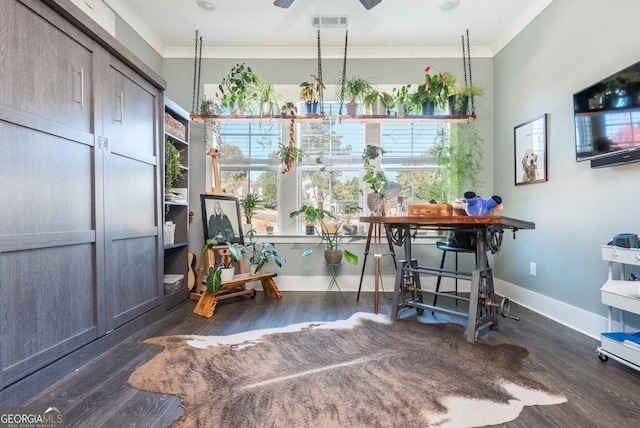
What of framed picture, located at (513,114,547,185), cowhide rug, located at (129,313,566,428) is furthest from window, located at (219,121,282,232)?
framed picture, located at (513,114,547,185)

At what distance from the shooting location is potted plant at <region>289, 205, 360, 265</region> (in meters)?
3.40

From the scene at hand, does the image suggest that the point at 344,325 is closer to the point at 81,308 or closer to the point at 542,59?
the point at 81,308

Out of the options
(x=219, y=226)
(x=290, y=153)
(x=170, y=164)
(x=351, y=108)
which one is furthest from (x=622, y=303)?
(x=170, y=164)

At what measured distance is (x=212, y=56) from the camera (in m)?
3.79

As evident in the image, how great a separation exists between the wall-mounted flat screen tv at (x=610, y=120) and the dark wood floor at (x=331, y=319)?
4.10 ft

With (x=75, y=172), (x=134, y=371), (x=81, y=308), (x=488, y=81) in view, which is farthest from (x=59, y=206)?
(x=488, y=81)

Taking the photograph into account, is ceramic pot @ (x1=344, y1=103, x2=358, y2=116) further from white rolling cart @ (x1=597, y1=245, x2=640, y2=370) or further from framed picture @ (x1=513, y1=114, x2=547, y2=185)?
white rolling cart @ (x1=597, y1=245, x2=640, y2=370)

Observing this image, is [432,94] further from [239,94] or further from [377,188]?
[239,94]

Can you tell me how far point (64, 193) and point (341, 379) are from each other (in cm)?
181

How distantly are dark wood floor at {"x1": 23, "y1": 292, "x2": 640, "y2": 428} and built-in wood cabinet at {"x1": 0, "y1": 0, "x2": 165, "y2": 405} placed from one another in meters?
0.18

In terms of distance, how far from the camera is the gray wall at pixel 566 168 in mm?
2145

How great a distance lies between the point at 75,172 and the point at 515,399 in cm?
259

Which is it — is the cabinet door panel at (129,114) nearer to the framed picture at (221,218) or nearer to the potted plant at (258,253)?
the framed picture at (221,218)

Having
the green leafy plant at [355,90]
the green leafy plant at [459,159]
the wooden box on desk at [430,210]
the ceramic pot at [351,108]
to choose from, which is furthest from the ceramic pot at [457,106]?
the wooden box on desk at [430,210]
